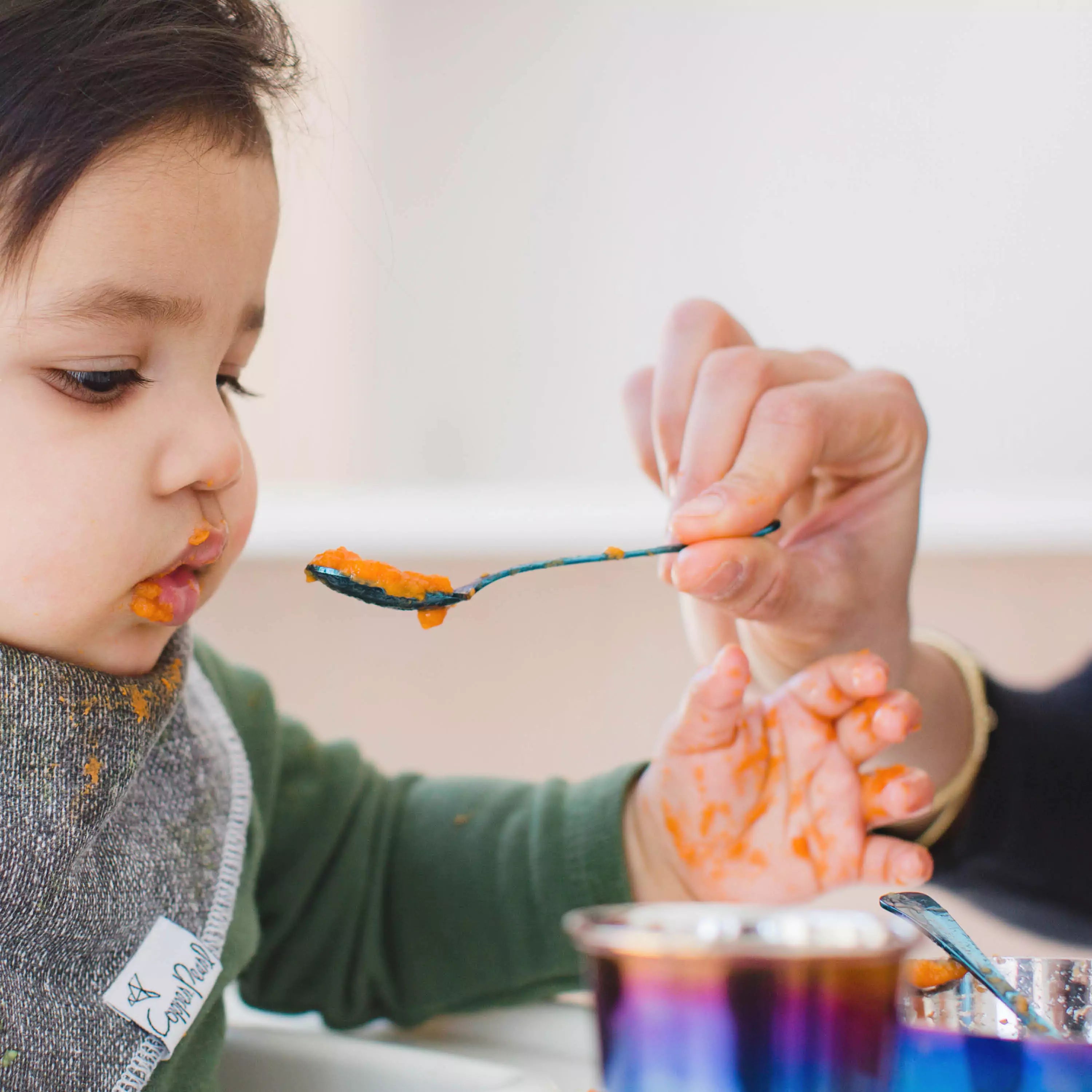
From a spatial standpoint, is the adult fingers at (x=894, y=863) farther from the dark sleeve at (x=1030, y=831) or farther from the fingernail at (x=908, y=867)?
the dark sleeve at (x=1030, y=831)

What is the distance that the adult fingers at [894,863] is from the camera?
2.41 ft

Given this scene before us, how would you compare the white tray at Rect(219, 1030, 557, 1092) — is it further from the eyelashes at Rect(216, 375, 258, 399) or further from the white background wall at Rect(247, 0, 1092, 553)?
the white background wall at Rect(247, 0, 1092, 553)

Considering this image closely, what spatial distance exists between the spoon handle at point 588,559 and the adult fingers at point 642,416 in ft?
0.55

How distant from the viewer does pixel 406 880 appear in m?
0.98

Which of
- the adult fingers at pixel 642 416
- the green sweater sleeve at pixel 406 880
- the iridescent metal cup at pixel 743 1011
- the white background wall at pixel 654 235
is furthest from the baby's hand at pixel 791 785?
the white background wall at pixel 654 235

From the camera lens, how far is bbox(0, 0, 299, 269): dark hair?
57 cm

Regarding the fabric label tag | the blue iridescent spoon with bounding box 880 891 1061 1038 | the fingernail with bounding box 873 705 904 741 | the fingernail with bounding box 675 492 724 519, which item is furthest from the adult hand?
the fabric label tag

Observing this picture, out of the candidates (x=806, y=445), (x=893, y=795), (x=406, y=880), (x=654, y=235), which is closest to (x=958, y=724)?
(x=893, y=795)

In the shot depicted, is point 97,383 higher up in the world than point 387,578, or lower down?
higher up

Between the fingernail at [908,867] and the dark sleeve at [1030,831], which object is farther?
the dark sleeve at [1030,831]

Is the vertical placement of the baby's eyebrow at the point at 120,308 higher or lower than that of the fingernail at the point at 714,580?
higher

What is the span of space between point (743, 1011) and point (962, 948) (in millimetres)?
206

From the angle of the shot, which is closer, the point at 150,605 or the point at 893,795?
the point at 150,605

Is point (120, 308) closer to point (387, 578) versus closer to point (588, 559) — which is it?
point (387, 578)
